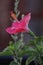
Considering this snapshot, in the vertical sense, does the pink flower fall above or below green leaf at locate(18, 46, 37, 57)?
above

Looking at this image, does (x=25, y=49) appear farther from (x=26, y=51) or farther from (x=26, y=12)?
(x=26, y=12)

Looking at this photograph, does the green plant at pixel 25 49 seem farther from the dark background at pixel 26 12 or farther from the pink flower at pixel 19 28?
the dark background at pixel 26 12

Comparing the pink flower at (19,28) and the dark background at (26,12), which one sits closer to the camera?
the pink flower at (19,28)

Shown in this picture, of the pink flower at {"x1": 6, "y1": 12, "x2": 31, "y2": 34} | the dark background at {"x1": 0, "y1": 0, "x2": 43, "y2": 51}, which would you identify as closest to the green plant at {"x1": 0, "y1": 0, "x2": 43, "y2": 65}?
the pink flower at {"x1": 6, "y1": 12, "x2": 31, "y2": 34}

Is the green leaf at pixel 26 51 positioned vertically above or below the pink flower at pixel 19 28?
below

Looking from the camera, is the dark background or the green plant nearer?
the green plant

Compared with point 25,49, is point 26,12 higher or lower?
higher

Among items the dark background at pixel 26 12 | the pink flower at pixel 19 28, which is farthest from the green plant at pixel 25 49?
the dark background at pixel 26 12

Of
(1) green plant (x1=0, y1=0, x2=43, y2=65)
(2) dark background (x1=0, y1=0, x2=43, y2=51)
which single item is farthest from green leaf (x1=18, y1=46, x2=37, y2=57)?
(2) dark background (x1=0, y1=0, x2=43, y2=51)

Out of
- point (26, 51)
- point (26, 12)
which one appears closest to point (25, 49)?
point (26, 51)

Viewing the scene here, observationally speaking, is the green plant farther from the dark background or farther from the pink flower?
the dark background
